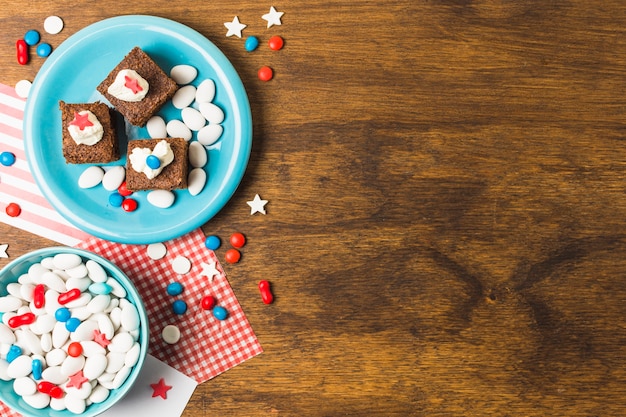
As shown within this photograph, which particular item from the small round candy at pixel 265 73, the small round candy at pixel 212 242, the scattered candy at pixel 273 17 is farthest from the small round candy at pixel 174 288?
the scattered candy at pixel 273 17

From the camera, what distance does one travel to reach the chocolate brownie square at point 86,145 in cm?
116

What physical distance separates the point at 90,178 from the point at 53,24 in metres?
0.33

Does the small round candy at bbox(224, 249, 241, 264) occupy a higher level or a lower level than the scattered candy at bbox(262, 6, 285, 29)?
lower

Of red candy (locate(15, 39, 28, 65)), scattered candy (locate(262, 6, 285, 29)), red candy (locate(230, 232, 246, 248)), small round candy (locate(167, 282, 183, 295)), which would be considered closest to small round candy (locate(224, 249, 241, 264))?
red candy (locate(230, 232, 246, 248))

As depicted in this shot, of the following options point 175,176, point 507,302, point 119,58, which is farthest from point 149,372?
point 507,302

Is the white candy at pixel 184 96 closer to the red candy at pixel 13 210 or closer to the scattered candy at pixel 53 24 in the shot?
the scattered candy at pixel 53 24

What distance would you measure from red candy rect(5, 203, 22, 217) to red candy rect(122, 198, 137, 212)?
9.1 inches

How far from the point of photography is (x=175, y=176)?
1146 mm

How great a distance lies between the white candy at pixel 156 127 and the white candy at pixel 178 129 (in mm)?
13

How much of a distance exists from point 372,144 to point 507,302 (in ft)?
1.38

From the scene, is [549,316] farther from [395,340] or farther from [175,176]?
[175,176]

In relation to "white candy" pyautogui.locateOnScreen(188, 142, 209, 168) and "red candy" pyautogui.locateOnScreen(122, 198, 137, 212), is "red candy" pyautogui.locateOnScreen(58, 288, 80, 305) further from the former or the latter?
"white candy" pyautogui.locateOnScreen(188, 142, 209, 168)

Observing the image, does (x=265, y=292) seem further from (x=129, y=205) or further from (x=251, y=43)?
(x=251, y=43)

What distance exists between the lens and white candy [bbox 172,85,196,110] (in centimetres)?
119
